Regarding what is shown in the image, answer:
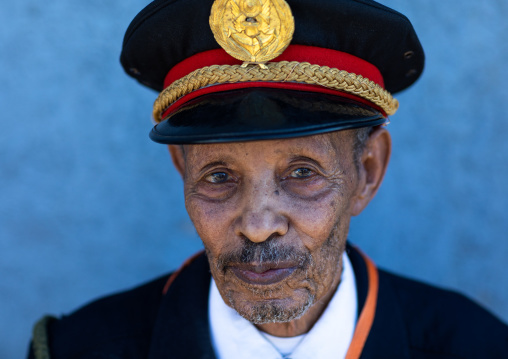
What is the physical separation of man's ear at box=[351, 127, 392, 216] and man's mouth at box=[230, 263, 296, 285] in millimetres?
411

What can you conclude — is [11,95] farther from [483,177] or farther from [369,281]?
[483,177]

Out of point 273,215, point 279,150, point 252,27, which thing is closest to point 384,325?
point 273,215

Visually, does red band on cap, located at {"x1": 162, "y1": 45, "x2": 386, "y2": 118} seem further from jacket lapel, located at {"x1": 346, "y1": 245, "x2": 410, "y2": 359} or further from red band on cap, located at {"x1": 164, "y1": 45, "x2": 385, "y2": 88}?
jacket lapel, located at {"x1": 346, "y1": 245, "x2": 410, "y2": 359}

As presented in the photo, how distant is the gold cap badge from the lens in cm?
149

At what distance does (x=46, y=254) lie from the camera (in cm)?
295

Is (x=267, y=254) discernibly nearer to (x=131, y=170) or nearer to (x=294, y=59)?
(x=294, y=59)

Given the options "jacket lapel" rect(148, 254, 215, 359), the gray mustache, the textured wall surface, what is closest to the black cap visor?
the gray mustache

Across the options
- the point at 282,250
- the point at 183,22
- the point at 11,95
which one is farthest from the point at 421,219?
the point at 11,95

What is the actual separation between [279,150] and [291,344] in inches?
30.8

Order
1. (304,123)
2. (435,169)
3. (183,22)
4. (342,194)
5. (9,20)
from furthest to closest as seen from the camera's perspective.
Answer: (435,169) → (9,20) → (342,194) → (183,22) → (304,123)

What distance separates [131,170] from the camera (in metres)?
2.96

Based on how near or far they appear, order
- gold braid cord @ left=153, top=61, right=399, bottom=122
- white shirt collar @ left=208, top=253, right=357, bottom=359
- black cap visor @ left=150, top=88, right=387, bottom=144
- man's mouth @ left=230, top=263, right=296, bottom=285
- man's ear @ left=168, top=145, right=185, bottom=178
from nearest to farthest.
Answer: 1. black cap visor @ left=150, top=88, right=387, bottom=144
2. gold braid cord @ left=153, top=61, right=399, bottom=122
3. man's mouth @ left=230, top=263, right=296, bottom=285
4. white shirt collar @ left=208, top=253, right=357, bottom=359
5. man's ear @ left=168, top=145, right=185, bottom=178

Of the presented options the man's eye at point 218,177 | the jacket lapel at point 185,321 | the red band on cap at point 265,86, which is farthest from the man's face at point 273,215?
the jacket lapel at point 185,321

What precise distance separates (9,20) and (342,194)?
6.69 ft
